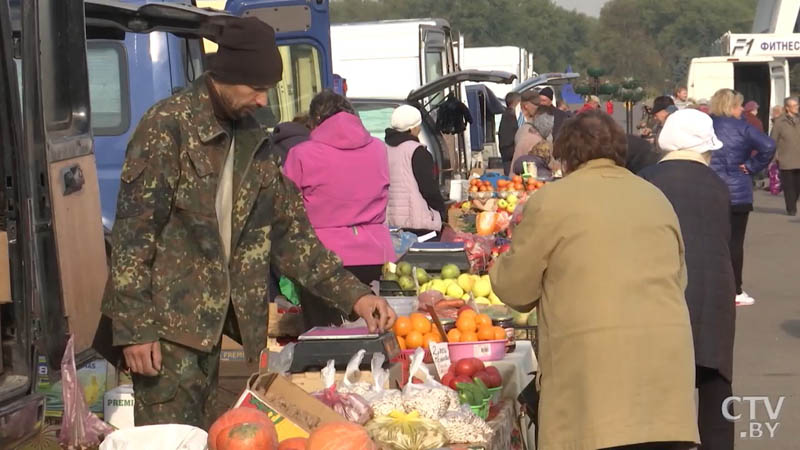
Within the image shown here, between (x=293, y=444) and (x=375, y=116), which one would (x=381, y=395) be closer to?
(x=293, y=444)

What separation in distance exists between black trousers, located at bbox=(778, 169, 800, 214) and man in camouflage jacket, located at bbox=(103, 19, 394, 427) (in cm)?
1774

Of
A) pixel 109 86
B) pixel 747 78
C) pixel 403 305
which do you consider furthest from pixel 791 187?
pixel 403 305

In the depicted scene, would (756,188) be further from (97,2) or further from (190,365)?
(190,365)

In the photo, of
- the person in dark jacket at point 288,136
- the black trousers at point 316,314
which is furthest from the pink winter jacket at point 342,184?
the person in dark jacket at point 288,136

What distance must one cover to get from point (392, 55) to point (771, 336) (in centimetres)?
948

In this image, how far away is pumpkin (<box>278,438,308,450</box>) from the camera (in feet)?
12.8

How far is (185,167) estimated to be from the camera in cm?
419

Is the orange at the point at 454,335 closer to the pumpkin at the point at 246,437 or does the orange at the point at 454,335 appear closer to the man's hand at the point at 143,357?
the man's hand at the point at 143,357

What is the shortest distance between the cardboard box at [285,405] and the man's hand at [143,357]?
298 mm

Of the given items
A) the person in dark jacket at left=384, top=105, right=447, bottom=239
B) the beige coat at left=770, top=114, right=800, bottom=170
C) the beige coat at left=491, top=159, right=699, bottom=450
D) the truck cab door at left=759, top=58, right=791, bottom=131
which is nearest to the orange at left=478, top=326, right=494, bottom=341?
the beige coat at left=491, top=159, right=699, bottom=450

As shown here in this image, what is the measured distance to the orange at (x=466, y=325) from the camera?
6.23m

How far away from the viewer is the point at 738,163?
11.2 m

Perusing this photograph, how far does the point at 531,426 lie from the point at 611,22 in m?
131

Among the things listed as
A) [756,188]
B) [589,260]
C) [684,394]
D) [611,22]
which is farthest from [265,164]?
[611,22]
